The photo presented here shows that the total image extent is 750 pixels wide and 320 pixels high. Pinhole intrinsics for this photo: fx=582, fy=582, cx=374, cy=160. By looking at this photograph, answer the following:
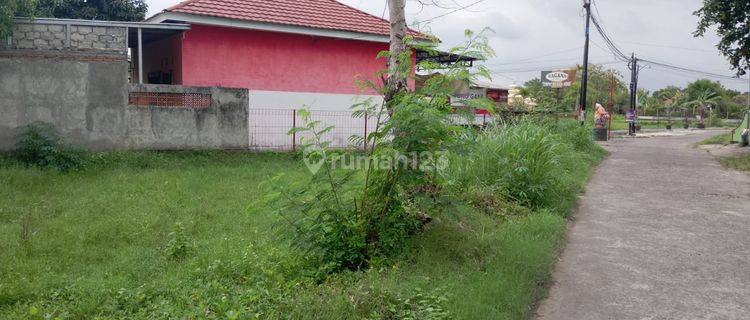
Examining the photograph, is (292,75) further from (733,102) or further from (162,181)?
(733,102)

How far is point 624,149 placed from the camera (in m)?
20.5

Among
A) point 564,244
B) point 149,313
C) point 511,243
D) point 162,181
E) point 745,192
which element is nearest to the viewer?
point 149,313

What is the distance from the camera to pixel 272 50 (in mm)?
14680

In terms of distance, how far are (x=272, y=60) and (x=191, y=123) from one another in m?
3.55

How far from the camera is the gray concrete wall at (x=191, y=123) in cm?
1144

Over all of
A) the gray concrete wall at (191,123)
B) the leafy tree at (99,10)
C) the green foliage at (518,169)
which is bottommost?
the green foliage at (518,169)

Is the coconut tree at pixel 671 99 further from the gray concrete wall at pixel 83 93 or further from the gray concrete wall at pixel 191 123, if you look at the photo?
the gray concrete wall at pixel 83 93

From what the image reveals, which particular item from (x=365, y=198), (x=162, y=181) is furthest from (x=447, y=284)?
(x=162, y=181)

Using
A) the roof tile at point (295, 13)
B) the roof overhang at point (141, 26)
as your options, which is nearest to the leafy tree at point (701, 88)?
the roof tile at point (295, 13)

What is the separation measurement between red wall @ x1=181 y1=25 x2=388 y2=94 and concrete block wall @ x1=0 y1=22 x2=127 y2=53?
7.54ft

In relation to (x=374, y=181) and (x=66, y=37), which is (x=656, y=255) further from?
(x=66, y=37)

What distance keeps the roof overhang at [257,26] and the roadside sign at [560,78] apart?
46.1ft

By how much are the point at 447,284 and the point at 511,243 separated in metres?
1.57

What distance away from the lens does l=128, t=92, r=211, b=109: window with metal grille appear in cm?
1148
